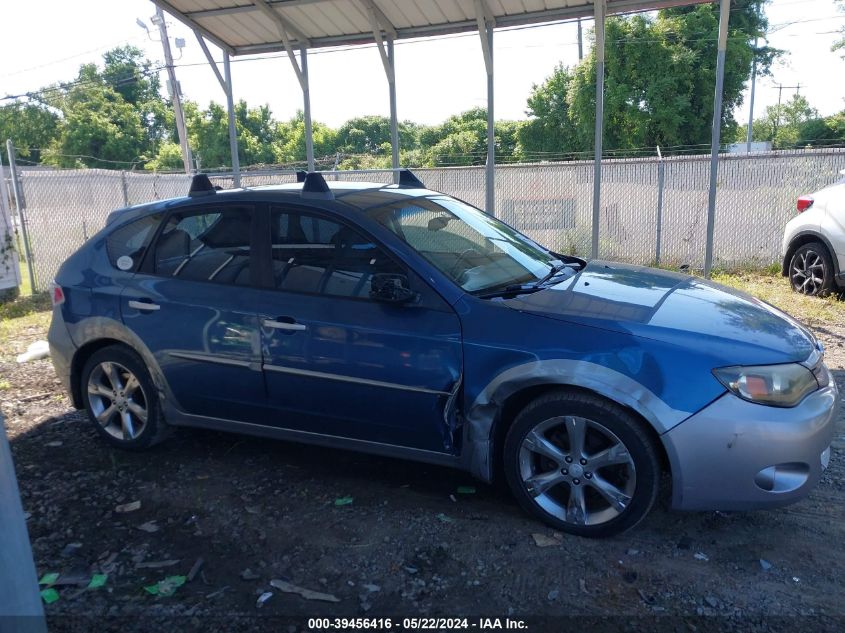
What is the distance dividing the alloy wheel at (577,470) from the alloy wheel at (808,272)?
267 inches

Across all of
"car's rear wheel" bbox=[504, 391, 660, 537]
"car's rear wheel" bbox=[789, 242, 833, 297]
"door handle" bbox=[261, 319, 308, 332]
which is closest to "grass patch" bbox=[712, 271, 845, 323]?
"car's rear wheel" bbox=[789, 242, 833, 297]

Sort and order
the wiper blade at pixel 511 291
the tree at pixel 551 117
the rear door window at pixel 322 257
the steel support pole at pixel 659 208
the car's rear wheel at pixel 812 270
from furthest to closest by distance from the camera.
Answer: the tree at pixel 551 117 < the steel support pole at pixel 659 208 < the car's rear wheel at pixel 812 270 < the rear door window at pixel 322 257 < the wiper blade at pixel 511 291

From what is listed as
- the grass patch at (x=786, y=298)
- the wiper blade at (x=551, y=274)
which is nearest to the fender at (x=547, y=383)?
the wiper blade at (x=551, y=274)

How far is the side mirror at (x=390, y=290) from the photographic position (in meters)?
3.54

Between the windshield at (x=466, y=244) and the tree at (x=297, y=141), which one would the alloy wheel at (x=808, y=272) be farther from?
the tree at (x=297, y=141)

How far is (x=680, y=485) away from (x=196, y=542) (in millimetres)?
2439

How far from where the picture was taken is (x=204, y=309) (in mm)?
4109

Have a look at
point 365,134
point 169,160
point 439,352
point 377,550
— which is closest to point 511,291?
point 439,352

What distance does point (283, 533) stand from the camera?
3555 mm

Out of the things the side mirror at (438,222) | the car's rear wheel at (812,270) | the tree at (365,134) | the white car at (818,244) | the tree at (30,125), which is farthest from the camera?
the tree at (365,134)

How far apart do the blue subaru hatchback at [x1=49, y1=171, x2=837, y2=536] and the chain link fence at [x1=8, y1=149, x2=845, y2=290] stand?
6.23m

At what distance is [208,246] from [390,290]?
4.68ft

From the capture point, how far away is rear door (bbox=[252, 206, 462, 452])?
353 cm

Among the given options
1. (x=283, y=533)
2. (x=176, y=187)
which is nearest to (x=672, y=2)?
(x=283, y=533)
